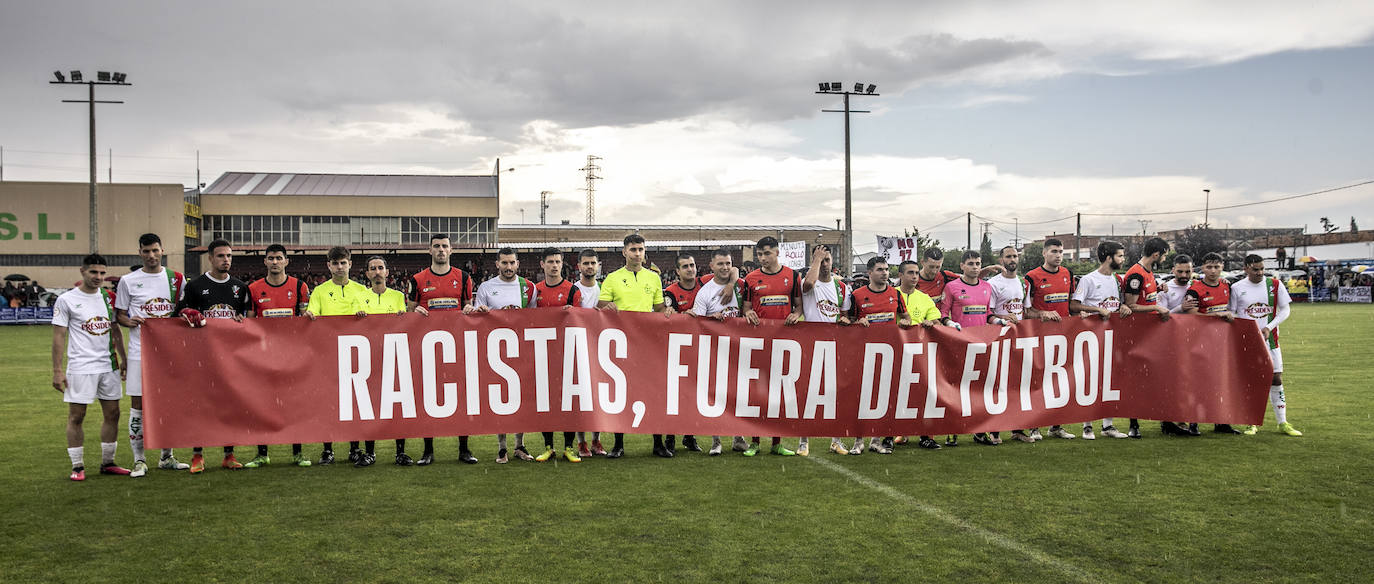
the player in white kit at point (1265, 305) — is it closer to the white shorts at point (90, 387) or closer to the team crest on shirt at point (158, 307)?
the team crest on shirt at point (158, 307)

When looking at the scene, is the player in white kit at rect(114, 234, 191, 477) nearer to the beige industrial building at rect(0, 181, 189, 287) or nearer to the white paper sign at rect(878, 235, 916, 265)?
the white paper sign at rect(878, 235, 916, 265)

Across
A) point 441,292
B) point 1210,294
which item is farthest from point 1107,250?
point 441,292

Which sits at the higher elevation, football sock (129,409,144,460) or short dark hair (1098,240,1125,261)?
short dark hair (1098,240,1125,261)

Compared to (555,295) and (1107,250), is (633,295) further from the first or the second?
(1107,250)

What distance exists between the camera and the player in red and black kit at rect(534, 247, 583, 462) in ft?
27.3

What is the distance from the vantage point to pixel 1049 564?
16.4 ft

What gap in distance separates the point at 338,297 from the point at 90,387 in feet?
6.88

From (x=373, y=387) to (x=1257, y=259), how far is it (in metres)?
9.14

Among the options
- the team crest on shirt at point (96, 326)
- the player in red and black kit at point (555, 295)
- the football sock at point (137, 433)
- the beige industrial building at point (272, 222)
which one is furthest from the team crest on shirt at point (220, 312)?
the beige industrial building at point (272, 222)

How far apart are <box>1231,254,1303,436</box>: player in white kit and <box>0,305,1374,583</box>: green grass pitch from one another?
60 cm

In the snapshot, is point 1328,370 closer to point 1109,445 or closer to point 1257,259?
point 1257,259

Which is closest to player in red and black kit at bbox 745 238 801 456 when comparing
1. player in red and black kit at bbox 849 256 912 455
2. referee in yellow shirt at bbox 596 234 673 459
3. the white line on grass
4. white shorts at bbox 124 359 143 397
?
player in red and black kit at bbox 849 256 912 455

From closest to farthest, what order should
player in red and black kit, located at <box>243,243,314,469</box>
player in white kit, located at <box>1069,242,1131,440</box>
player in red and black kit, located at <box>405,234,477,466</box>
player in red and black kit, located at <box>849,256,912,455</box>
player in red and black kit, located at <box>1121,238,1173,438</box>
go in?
player in red and black kit, located at <box>243,243,314,469</box> → player in red and black kit, located at <box>405,234,477,466</box> → player in red and black kit, located at <box>849,256,912,455</box> → player in red and black kit, located at <box>1121,238,1173,438</box> → player in white kit, located at <box>1069,242,1131,440</box>

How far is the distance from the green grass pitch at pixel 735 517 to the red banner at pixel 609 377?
39 cm
